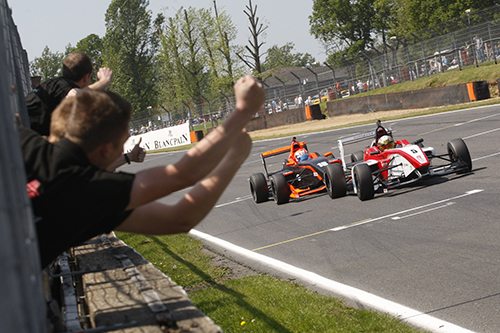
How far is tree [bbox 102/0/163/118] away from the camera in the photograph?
9931cm

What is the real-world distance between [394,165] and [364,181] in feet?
2.64

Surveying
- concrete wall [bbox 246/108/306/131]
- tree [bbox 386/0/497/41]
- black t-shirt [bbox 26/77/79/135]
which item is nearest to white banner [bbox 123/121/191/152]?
concrete wall [bbox 246/108/306/131]

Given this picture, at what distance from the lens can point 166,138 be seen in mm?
61750

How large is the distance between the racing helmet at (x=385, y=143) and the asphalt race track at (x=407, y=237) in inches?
32.3

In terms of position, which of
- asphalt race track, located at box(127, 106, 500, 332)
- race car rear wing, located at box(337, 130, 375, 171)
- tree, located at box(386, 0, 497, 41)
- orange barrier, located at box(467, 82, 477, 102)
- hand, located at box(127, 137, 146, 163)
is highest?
tree, located at box(386, 0, 497, 41)

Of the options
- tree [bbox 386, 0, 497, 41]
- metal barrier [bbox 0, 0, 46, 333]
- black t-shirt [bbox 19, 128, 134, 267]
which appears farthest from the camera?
tree [bbox 386, 0, 497, 41]

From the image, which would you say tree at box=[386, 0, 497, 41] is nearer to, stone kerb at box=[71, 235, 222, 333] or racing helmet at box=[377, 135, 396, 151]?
racing helmet at box=[377, 135, 396, 151]

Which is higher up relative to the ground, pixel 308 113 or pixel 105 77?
pixel 105 77

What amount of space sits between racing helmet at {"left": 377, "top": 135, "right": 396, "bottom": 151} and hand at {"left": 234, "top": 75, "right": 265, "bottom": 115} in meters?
13.2

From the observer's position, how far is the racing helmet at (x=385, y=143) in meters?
16.3

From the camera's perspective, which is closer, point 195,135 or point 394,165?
point 394,165

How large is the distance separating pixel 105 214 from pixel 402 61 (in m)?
51.3

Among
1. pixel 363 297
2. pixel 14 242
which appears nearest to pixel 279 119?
pixel 363 297

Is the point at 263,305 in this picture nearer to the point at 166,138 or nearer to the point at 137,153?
the point at 137,153
